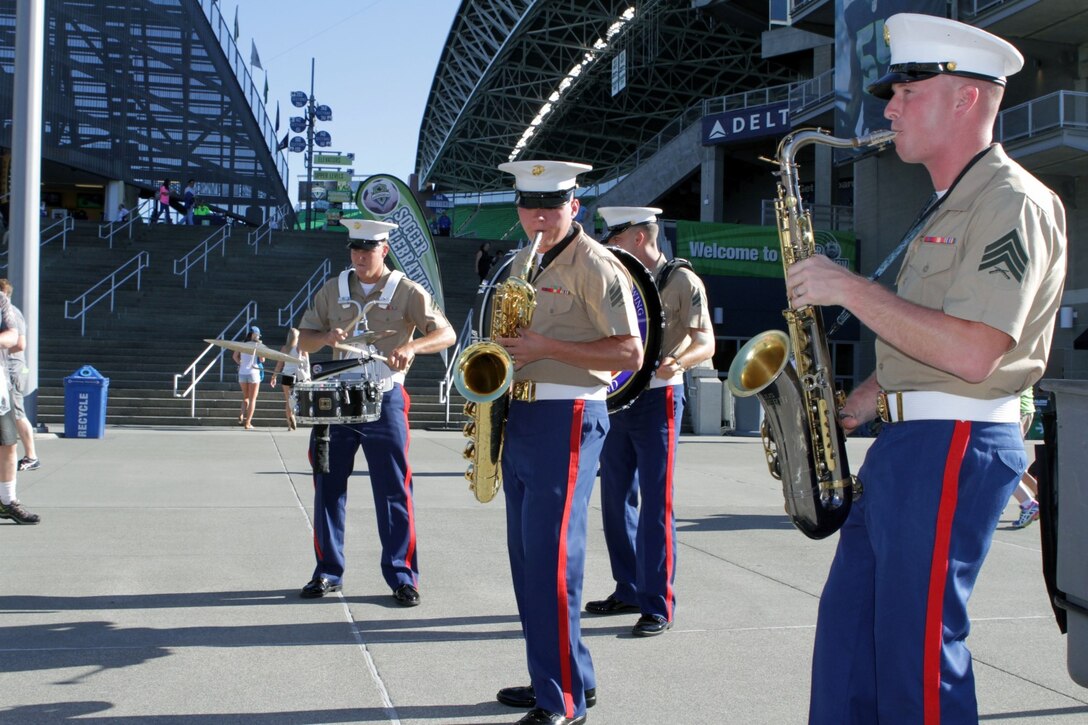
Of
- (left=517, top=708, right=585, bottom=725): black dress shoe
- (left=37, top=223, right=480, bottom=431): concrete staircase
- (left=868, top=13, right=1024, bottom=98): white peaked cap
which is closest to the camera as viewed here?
(left=868, top=13, right=1024, bottom=98): white peaked cap

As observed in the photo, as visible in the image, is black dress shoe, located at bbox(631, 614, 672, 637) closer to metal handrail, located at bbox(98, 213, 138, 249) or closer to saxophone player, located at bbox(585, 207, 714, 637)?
saxophone player, located at bbox(585, 207, 714, 637)

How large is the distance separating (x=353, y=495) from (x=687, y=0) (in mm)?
41212

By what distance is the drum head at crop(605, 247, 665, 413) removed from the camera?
529 cm

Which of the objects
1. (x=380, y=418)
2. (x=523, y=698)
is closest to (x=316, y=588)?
(x=380, y=418)

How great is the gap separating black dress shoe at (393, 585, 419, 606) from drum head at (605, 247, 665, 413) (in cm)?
155

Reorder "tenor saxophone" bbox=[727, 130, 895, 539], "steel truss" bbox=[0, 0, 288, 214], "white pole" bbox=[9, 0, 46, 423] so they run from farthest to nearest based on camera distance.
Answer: "steel truss" bbox=[0, 0, 288, 214] → "white pole" bbox=[9, 0, 46, 423] → "tenor saxophone" bbox=[727, 130, 895, 539]

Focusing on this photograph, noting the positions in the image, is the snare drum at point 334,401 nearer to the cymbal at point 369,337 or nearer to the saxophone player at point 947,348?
the cymbal at point 369,337

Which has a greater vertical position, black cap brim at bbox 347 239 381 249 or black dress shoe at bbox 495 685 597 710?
black cap brim at bbox 347 239 381 249

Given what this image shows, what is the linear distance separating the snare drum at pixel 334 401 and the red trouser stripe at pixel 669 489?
1.54 meters

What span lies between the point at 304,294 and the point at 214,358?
7.20 metres

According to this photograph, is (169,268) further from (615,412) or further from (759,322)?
(615,412)

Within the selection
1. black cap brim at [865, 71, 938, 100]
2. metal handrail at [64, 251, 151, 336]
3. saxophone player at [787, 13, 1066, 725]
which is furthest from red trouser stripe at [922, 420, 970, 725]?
metal handrail at [64, 251, 151, 336]

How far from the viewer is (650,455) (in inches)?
225

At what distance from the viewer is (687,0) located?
47.1 meters
